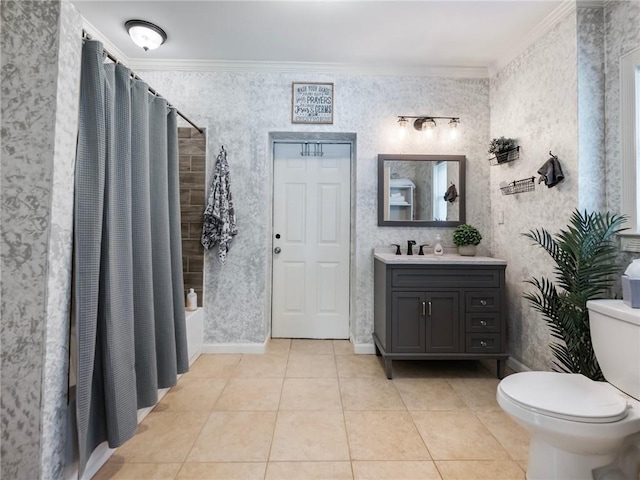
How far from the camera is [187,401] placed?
81.8 inches

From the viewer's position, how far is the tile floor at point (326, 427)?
1485 mm

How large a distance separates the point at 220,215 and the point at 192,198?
13.5 inches

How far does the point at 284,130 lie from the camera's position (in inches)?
113

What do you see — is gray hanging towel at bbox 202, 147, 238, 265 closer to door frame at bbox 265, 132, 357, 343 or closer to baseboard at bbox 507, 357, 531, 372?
door frame at bbox 265, 132, 357, 343

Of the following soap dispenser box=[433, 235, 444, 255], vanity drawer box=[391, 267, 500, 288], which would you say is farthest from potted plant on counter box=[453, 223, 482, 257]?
vanity drawer box=[391, 267, 500, 288]

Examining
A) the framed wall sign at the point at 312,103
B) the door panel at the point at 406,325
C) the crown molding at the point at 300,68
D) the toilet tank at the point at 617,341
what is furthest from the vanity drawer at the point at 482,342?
the crown molding at the point at 300,68

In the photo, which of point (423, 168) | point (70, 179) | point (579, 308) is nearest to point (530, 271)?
point (579, 308)

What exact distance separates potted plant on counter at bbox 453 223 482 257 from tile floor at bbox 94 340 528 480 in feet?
3.08

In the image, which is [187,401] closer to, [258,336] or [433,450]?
[258,336]

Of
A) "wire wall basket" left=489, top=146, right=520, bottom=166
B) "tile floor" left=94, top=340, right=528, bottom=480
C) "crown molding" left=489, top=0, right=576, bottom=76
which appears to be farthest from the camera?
"wire wall basket" left=489, top=146, right=520, bottom=166

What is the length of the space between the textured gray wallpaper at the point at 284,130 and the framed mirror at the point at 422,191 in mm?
76

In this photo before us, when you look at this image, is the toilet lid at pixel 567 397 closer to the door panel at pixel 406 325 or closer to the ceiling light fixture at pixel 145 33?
the door panel at pixel 406 325

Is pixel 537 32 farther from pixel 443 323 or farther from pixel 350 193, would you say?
pixel 443 323

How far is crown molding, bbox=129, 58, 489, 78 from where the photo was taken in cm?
280
